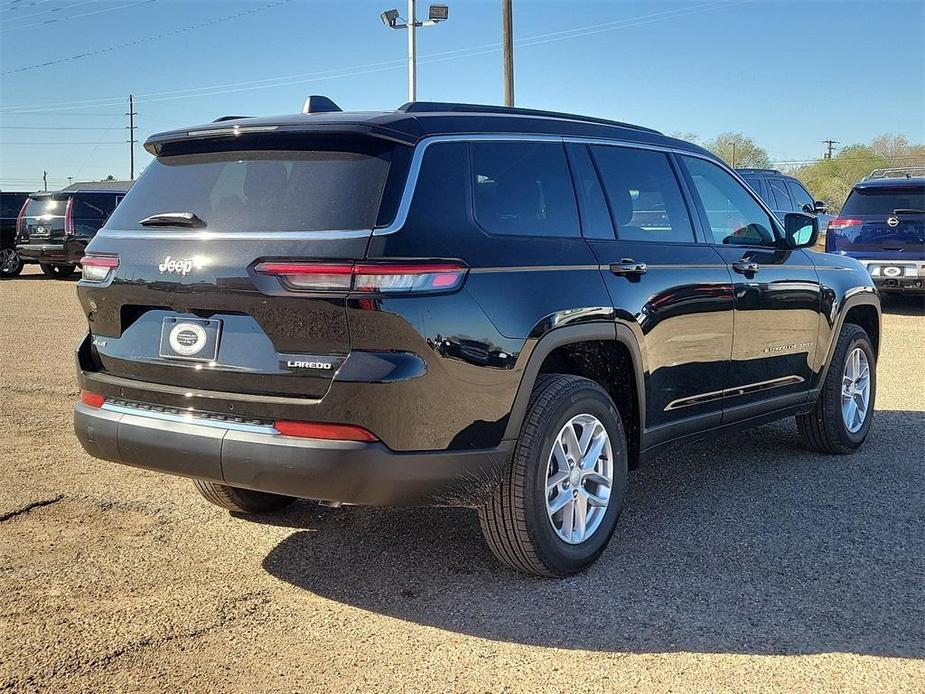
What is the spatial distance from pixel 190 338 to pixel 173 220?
478mm

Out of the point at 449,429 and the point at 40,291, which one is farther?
the point at 40,291

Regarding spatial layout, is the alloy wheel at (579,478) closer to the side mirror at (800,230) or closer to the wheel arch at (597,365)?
the wheel arch at (597,365)

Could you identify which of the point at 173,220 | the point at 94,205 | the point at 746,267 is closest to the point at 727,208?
the point at 746,267

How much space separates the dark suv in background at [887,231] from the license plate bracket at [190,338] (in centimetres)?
1121

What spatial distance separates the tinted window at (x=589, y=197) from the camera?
4102 mm

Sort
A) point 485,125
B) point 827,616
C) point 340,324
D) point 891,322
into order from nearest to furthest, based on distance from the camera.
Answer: point 340,324 → point 827,616 → point 485,125 → point 891,322

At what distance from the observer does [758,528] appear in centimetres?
445

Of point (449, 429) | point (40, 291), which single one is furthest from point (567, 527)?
point (40, 291)

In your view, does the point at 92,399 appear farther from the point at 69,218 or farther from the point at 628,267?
the point at 69,218

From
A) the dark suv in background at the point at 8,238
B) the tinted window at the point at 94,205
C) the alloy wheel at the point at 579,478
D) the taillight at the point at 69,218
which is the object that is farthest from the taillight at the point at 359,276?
the dark suv in background at the point at 8,238

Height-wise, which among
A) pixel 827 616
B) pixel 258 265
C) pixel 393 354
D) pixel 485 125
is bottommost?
pixel 827 616

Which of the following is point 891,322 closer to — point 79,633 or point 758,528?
point 758,528

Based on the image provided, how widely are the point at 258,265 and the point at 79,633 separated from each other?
4.63 ft

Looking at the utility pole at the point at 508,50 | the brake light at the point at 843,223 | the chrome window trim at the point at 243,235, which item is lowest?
the chrome window trim at the point at 243,235
